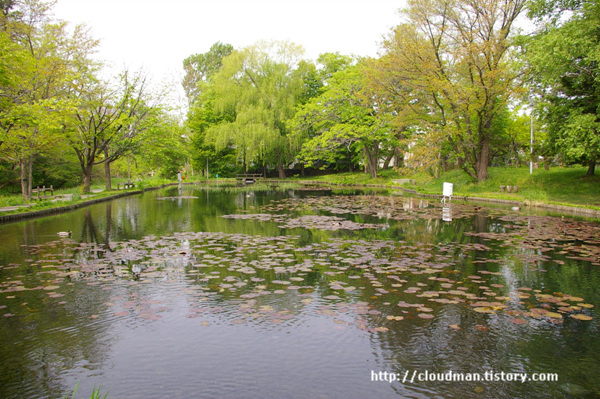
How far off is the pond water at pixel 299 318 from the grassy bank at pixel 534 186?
1063 cm

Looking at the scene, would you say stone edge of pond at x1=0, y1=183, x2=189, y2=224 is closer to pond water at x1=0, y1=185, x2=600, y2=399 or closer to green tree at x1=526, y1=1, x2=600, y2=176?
pond water at x1=0, y1=185, x2=600, y2=399

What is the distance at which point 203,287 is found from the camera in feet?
19.3

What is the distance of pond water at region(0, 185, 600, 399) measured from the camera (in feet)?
11.3

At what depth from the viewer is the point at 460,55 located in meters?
21.8

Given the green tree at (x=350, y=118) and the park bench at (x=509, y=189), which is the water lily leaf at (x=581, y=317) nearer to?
the park bench at (x=509, y=189)

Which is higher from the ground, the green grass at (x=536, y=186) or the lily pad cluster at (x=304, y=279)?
the green grass at (x=536, y=186)

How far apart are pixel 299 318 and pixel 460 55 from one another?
69.5 feet

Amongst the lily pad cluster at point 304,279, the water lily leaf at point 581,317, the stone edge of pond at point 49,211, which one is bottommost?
the water lily leaf at point 581,317

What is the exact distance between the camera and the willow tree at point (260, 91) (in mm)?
43000

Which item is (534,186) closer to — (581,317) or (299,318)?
(581,317)

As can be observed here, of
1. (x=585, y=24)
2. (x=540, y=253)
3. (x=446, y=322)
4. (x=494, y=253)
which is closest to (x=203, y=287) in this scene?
(x=446, y=322)

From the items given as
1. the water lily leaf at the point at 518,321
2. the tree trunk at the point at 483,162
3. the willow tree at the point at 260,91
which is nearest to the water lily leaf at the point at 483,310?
the water lily leaf at the point at 518,321

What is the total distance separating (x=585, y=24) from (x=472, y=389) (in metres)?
18.9

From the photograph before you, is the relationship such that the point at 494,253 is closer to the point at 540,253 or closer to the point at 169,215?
the point at 540,253
